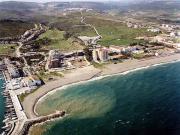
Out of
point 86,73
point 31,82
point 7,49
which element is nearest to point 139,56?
point 86,73

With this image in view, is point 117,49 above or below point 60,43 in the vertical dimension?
above

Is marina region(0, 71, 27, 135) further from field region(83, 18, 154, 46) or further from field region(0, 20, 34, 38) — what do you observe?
field region(0, 20, 34, 38)

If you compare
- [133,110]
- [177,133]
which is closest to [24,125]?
[133,110]

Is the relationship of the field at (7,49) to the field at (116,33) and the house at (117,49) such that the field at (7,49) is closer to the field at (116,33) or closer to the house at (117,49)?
the field at (116,33)

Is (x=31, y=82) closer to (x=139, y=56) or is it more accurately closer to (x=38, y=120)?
(x=38, y=120)

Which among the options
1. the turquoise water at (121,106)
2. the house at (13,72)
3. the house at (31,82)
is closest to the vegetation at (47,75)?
the house at (31,82)

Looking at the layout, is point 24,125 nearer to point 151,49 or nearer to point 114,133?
point 114,133

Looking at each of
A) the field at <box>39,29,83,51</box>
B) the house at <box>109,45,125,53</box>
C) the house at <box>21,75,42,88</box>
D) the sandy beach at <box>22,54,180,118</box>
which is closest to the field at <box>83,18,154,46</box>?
the field at <box>39,29,83,51</box>
